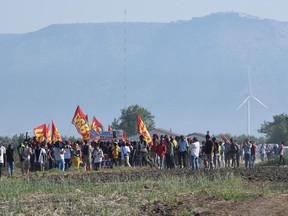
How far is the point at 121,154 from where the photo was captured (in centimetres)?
5241

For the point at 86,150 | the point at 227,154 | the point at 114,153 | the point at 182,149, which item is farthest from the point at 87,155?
the point at 227,154

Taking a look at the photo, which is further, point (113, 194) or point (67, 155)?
point (67, 155)

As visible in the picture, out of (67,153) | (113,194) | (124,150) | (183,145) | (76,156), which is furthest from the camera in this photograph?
(124,150)

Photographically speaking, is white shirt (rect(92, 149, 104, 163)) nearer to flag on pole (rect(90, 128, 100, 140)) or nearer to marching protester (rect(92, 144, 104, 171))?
marching protester (rect(92, 144, 104, 171))

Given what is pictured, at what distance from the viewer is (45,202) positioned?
24.9m

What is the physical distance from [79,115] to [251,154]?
33.9 ft

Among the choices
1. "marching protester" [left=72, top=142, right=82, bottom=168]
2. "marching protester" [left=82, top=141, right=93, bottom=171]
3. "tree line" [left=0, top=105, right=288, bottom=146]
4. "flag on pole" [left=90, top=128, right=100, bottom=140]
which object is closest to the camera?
"marching protester" [left=82, top=141, right=93, bottom=171]

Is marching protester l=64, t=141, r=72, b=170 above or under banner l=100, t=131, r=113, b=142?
under

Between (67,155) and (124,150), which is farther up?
(124,150)

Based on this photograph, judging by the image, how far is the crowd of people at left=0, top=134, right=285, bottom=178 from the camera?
44844 millimetres

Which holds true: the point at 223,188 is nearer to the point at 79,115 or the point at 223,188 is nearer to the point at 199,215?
the point at 199,215

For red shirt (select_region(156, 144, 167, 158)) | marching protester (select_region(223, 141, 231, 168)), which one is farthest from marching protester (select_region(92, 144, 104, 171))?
marching protester (select_region(223, 141, 231, 168))

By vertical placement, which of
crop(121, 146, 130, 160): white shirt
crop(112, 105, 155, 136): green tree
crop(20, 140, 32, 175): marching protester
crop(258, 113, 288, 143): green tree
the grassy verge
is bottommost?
the grassy verge

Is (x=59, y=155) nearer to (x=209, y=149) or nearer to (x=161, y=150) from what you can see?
(x=161, y=150)
